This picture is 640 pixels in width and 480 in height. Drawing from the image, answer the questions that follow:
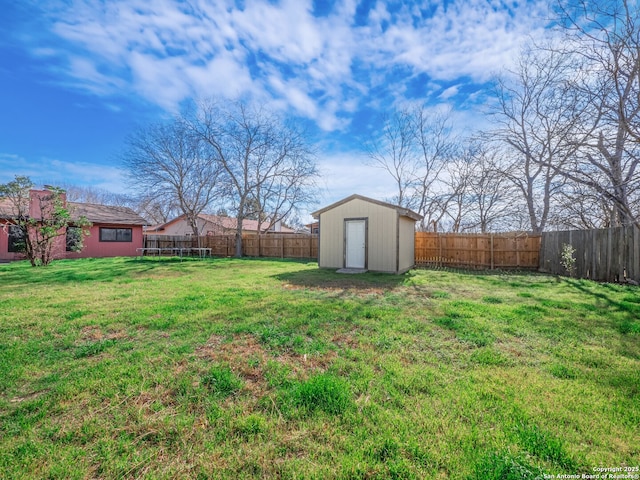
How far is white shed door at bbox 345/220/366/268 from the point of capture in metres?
9.97

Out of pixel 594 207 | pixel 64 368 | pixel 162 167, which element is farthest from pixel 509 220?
pixel 162 167

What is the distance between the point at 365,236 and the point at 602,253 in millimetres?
6806

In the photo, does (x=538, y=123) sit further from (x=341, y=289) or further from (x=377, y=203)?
(x=341, y=289)

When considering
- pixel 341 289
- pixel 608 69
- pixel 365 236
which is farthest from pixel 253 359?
pixel 608 69

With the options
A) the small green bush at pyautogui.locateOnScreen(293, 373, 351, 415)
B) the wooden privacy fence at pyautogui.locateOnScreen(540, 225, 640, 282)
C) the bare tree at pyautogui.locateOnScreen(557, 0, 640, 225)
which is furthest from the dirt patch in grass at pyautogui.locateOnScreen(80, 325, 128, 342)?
the wooden privacy fence at pyautogui.locateOnScreen(540, 225, 640, 282)

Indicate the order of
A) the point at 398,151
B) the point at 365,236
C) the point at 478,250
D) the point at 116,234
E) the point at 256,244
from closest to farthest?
1. the point at 365,236
2. the point at 478,250
3. the point at 116,234
4. the point at 256,244
5. the point at 398,151

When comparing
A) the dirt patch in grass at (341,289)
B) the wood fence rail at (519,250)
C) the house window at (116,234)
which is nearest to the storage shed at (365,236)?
the wood fence rail at (519,250)

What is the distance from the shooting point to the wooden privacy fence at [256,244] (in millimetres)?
16016

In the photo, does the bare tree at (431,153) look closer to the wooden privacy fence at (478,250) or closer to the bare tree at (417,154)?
the bare tree at (417,154)

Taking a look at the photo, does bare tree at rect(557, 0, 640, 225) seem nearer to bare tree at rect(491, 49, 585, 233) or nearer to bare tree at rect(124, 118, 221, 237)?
bare tree at rect(491, 49, 585, 233)

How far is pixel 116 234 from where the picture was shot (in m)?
17.5

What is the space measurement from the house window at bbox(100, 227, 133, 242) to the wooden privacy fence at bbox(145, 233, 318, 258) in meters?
1.55

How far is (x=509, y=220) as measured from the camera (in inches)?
643

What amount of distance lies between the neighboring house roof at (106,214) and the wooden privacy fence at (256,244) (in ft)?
6.35
